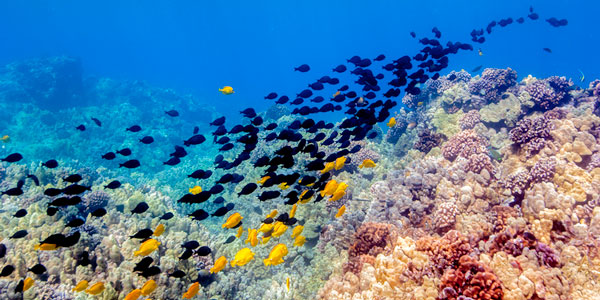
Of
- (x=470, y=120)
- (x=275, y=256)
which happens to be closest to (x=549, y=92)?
(x=470, y=120)

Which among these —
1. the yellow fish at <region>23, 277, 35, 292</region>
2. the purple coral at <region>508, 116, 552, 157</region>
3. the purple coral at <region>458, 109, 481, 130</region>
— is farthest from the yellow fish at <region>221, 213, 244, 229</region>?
the purple coral at <region>458, 109, 481, 130</region>

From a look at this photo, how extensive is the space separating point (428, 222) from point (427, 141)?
6.64m

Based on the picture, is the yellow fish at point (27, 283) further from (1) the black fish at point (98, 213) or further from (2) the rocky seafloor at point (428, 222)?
(1) the black fish at point (98, 213)

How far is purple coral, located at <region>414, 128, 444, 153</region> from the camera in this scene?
13562mm

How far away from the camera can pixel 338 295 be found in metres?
6.30

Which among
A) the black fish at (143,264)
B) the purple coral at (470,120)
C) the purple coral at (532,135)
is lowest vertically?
the black fish at (143,264)

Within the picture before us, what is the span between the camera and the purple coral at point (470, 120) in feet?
45.3

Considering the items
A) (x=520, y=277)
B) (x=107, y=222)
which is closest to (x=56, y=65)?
(x=107, y=222)

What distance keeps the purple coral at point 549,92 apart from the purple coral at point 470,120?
224 centimetres

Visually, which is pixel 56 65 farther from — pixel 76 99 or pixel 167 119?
pixel 167 119

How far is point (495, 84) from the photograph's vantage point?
585 inches

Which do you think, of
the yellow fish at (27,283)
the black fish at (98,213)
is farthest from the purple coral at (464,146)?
the yellow fish at (27,283)

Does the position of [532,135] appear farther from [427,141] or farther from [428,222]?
[428,222]

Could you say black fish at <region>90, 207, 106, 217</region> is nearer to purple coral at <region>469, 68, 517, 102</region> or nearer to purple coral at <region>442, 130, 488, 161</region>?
purple coral at <region>442, 130, 488, 161</region>
